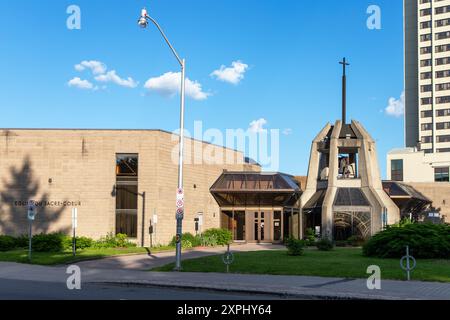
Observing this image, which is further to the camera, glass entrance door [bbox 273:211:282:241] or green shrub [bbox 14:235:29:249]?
glass entrance door [bbox 273:211:282:241]

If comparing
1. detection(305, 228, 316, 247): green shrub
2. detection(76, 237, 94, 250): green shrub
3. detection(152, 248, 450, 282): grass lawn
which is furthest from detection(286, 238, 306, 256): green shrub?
detection(76, 237, 94, 250): green shrub

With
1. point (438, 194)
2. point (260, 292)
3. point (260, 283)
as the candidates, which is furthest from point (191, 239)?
point (438, 194)

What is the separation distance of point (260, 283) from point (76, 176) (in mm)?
25502

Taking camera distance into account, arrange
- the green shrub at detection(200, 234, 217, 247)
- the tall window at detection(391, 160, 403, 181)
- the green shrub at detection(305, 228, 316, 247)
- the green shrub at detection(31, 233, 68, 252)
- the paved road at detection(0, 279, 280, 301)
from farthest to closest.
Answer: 1. the tall window at detection(391, 160, 403, 181)
2. the green shrub at detection(200, 234, 217, 247)
3. the green shrub at detection(305, 228, 316, 247)
4. the green shrub at detection(31, 233, 68, 252)
5. the paved road at detection(0, 279, 280, 301)

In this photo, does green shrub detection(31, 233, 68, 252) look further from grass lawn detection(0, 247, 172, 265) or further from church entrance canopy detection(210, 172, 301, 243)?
church entrance canopy detection(210, 172, 301, 243)

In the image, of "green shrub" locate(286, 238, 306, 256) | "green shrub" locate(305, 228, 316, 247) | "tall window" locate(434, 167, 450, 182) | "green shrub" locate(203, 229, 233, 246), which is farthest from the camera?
"tall window" locate(434, 167, 450, 182)

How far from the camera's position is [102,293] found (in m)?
17.8

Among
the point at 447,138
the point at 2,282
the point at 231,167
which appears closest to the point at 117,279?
the point at 2,282

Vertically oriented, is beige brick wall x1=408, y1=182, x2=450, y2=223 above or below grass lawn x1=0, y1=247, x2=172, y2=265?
above

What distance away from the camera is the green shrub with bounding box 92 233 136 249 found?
128 feet

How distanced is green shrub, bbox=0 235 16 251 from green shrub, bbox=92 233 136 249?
5105 mm

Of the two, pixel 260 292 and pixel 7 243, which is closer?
pixel 260 292

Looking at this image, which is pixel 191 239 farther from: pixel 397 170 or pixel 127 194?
pixel 397 170

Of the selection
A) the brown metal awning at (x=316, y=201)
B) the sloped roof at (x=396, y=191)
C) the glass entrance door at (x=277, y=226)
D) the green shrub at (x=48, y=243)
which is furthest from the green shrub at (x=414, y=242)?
the glass entrance door at (x=277, y=226)
